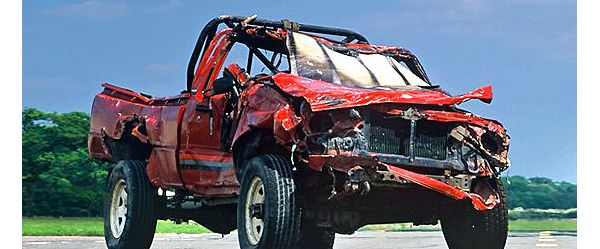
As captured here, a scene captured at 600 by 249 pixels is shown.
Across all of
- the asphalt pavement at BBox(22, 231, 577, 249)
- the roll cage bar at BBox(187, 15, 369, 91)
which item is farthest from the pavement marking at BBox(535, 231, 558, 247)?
the roll cage bar at BBox(187, 15, 369, 91)

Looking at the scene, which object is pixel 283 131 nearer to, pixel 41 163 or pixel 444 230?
pixel 444 230

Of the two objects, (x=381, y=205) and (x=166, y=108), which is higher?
(x=166, y=108)

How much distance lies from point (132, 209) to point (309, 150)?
3.07 metres

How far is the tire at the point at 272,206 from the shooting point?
7.50 m

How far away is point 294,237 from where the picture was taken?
7.58 metres

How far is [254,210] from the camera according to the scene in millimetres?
7777

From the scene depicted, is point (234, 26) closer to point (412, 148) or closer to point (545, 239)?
point (412, 148)

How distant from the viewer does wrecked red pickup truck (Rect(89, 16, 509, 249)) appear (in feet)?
24.4

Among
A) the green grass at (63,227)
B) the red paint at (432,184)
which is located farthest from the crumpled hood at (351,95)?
the green grass at (63,227)

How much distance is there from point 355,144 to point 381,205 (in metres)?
0.90

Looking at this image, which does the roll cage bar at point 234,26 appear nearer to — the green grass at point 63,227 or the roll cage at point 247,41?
the roll cage at point 247,41

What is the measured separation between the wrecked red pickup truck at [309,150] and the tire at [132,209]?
13mm

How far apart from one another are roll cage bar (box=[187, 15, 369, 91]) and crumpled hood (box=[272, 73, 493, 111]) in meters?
1.43
